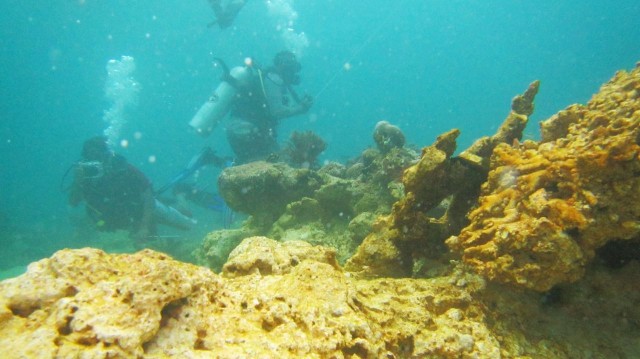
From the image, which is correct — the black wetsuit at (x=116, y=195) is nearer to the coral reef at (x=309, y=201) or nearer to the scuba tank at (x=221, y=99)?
the scuba tank at (x=221, y=99)

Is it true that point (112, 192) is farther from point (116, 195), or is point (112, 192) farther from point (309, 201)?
point (309, 201)

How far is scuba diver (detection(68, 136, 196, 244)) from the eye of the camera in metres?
10.8

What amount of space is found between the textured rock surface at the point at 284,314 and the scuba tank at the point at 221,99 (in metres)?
11.8

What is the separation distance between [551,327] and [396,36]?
560 feet

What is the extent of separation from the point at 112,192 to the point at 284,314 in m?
11.6

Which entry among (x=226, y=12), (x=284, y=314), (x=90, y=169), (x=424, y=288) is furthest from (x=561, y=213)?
(x=226, y=12)

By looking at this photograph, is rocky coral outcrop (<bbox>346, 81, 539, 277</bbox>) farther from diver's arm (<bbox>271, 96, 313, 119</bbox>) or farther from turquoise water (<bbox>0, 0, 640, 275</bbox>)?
turquoise water (<bbox>0, 0, 640, 275</bbox>)

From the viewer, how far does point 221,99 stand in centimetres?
1355

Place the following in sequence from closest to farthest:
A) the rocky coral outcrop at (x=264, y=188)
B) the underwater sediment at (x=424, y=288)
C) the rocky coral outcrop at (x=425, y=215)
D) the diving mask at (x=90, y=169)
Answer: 1. the underwater sediment at (x=424, y=288)
2. the rocky coral outcrop at (x=425, y=215)
3. the rocky coral outcrop at (x=264, y=188)
4. the diving mask at (x=90, y=169)

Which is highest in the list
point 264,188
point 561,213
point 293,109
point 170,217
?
point 293,109

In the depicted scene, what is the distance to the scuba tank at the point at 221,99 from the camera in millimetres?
13102

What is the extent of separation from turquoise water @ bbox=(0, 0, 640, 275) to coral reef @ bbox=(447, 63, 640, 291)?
50.9 meters

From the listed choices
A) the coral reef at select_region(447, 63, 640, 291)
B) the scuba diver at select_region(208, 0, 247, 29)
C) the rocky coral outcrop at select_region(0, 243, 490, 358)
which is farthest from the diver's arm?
the rocky coral outcrop at select_region(0, 243, 490, 358)

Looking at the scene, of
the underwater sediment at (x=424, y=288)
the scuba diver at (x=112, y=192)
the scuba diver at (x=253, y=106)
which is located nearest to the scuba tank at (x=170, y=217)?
the scuba diver at (x=112, y=192)
